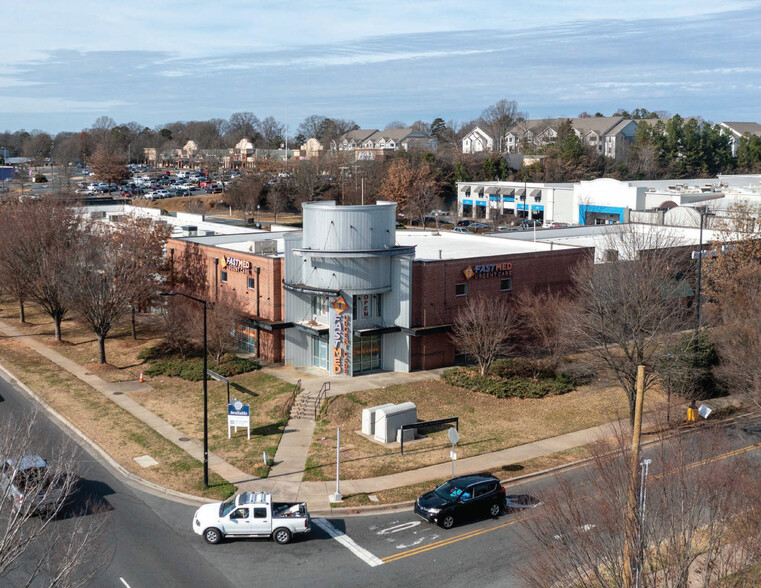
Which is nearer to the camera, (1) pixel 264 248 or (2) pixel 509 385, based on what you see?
(2) pixel 509 385

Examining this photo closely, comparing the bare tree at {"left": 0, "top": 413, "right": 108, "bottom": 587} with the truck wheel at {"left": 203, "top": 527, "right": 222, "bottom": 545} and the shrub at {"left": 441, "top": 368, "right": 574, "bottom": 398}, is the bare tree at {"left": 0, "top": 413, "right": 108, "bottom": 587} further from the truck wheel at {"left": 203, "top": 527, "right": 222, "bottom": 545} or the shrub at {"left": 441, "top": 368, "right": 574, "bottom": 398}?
the shrub at {"left": 441, "top": 368, "right": 574, "bottom": 398}

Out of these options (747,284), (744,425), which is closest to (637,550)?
(744,425)

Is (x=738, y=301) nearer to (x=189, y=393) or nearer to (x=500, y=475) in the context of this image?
(x=500, y=475)

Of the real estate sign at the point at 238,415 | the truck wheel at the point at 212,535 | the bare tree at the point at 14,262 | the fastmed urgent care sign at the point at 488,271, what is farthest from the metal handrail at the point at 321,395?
the bare tree at the point at 14,262

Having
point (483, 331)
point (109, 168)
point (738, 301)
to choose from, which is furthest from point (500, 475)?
point (109, 168)

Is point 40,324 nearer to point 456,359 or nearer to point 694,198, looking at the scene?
point 456,359

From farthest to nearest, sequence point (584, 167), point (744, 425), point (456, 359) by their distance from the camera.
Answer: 1. point (584, 167)
2. point (456, 359)
3. point (744, 425)

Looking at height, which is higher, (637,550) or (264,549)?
(637,550)
